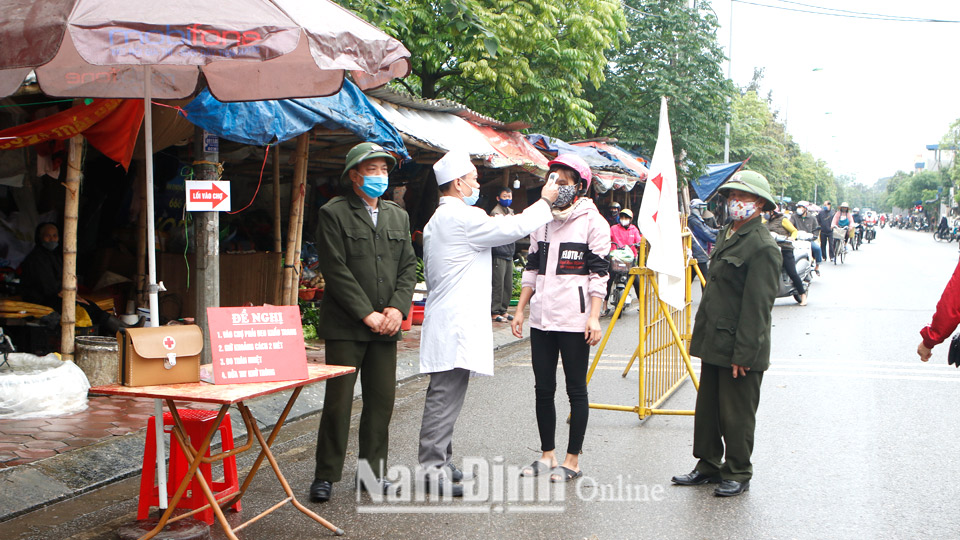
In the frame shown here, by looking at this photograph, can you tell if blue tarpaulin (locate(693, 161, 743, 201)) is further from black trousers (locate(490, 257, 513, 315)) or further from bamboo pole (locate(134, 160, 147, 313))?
bamboo pole (locate(134, 160, 147, 313))

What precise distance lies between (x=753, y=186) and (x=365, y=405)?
102 inches

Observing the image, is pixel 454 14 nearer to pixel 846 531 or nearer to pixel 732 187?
pixel 732 187

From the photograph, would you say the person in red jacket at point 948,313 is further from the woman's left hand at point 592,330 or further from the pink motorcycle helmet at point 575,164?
the pink motorcycle helmet at point 575,164

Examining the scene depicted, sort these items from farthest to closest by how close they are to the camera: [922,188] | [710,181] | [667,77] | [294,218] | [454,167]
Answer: [922,188]
[710,181]
[667,77]
[294,218]
[454,167]

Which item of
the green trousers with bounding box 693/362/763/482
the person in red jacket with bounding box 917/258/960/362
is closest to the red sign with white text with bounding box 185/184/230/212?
the green trousers with bounding box 693/362/763/482

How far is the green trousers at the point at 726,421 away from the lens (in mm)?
4883

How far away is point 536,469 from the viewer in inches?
203

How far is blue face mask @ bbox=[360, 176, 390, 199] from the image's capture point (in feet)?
15.5

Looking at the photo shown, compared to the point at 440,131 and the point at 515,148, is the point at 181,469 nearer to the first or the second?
the point at 440,131

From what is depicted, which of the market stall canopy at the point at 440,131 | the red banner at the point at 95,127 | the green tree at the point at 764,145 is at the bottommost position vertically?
the red banner at the point at 95,127

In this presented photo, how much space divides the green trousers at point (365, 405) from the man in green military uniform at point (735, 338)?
5.77 ft

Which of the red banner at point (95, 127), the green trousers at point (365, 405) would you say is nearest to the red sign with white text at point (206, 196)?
the red banner at point (95, 127)

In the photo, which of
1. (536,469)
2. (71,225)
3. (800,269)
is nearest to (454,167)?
(536,469)

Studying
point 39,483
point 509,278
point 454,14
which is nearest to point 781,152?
point 509,278
